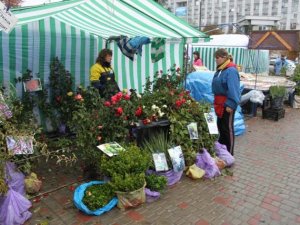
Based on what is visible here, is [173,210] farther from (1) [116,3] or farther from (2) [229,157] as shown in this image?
(1) [116,3]

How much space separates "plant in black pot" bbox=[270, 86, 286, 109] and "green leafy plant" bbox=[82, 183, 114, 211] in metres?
6.27

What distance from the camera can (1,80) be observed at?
5.64m

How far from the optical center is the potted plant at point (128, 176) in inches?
145

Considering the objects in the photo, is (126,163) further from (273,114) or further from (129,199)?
(273,114)

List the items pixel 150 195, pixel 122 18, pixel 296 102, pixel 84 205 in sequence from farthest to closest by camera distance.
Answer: pixel 296 102 → pixel 122 18 → pixel 150 195 → pixel 84 205

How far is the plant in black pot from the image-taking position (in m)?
8.60

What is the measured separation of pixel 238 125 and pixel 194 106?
2.53m

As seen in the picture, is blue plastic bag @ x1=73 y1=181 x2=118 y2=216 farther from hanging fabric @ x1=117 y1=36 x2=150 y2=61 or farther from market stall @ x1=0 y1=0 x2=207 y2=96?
hanging fabric @ x1=117 y1=36 x2=150 y2=61

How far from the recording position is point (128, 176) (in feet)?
12.2

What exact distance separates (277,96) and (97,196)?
6516 mm

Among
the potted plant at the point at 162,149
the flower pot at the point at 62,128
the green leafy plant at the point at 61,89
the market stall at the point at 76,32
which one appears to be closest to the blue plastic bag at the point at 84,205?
the potted plant at the point at 162,149

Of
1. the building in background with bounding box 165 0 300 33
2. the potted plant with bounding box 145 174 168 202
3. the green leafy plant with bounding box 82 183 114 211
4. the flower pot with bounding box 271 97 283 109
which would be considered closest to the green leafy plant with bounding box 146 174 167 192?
the potted plant with bounding box 145 174 168 202

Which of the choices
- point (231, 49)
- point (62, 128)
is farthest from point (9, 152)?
point (231, 49)

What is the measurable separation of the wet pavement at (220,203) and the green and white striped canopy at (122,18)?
2853 mm
